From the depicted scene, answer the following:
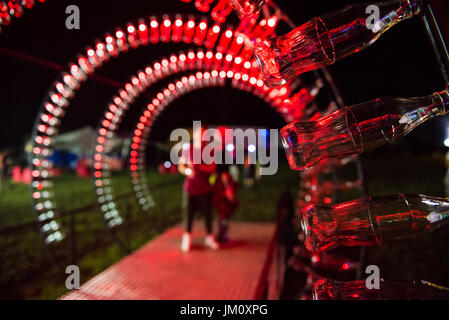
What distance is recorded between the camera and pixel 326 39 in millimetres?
979

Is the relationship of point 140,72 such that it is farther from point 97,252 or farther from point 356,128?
point 356,128

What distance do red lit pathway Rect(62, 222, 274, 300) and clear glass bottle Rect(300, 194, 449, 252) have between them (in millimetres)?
2061

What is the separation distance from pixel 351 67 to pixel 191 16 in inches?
84.7

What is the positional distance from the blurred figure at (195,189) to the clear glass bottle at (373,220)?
352 cm

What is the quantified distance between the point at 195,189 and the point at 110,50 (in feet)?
7.65

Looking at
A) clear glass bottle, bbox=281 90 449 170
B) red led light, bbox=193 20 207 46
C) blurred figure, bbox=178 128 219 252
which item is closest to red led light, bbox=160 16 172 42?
red led light, bbox=193 20 207 46

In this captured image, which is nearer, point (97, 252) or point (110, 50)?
point (110, 50)

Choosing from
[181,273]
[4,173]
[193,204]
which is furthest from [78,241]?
[4,173]

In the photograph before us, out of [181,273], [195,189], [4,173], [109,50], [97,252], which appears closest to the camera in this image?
[109,50]

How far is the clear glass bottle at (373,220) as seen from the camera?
3.25 feet

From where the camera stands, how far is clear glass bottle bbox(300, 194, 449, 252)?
990 millimetres

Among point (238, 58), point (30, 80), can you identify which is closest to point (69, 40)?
point (238, 58)
